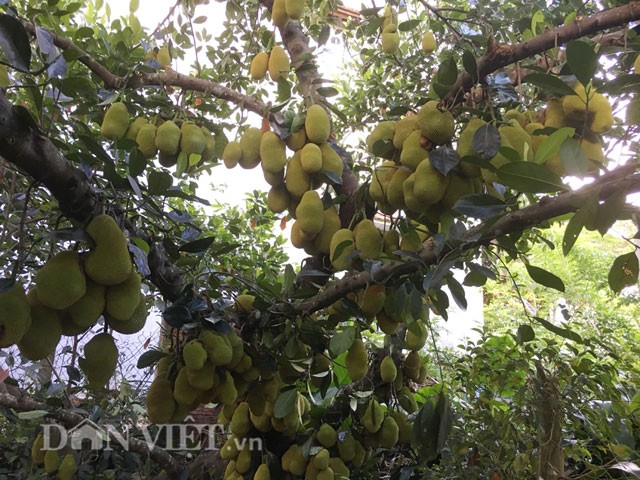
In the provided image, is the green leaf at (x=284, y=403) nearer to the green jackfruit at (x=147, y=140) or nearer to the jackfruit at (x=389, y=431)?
the jackfruit at (x=389, y=431)

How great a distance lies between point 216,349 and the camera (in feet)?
3.28

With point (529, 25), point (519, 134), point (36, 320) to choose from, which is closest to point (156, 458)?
point (36, 320)

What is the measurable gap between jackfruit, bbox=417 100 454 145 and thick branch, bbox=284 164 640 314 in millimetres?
175

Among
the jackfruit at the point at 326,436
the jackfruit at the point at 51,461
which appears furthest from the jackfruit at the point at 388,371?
the jackfruit at the point at 51,461

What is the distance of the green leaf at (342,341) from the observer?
1039 millimetres

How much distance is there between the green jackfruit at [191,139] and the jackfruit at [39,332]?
583mm

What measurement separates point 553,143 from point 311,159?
23.3 inches

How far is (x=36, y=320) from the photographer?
0.67m

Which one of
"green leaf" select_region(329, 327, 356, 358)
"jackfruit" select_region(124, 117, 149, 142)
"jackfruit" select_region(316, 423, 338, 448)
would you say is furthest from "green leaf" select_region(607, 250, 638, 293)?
"jackfruit" select_region(124, 117, 149, 142)

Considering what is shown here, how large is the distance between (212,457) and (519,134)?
1.63m

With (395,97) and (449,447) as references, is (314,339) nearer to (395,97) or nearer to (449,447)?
(449,447)

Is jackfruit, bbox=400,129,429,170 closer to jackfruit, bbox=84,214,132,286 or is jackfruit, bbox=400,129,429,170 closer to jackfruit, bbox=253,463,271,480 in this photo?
jackfruit, bbox=84,214,132,286

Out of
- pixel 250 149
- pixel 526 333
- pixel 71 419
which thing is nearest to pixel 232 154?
pixel 250 149

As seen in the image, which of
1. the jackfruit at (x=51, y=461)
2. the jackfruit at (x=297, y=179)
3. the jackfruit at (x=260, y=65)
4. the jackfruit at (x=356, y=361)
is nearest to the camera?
the jackfruit at (x=297, y=179)
